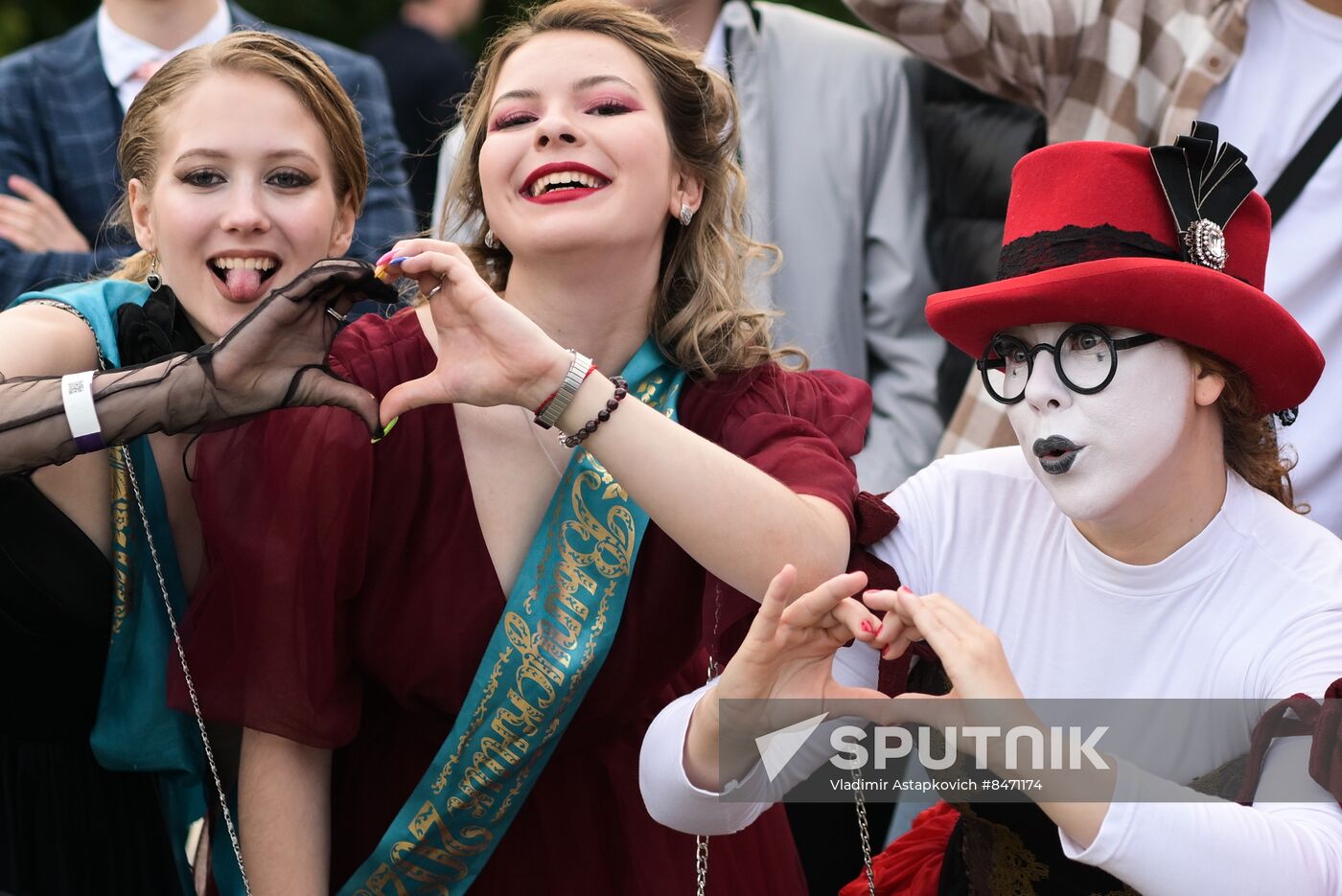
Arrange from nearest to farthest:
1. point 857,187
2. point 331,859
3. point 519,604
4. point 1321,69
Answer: point 519,604
point 331,859
point 1321,69
point 857,187

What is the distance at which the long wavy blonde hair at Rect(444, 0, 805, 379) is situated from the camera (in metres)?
2.64

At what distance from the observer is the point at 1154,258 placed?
87.4 inches

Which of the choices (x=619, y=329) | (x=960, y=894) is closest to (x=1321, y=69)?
(x=619, y=329)

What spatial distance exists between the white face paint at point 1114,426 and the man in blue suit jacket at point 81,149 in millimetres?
1777

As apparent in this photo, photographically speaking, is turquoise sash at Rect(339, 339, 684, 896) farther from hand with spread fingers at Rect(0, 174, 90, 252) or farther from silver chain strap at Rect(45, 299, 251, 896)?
hand with spread fingers at Rect(0, 174, 90, 252)

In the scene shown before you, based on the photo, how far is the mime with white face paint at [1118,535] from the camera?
2174 millimetres

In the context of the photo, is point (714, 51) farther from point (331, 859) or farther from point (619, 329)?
point (331, 859)

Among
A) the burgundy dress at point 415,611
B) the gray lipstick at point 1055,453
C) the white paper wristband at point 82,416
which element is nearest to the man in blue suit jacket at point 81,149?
the burgundy dress at point 415,611

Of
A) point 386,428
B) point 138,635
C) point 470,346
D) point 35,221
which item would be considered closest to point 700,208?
point 470,346

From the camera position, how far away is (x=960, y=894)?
2.46m

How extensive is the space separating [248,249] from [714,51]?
1644 millimetres

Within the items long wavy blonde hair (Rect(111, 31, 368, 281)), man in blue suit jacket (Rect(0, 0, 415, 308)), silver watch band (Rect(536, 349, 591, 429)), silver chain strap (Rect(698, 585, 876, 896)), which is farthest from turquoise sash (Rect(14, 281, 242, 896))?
man in blue suit jacket (Rect(0, 0, 415, 308))

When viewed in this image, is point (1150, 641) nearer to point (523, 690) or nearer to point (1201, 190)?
point (1201, 190)

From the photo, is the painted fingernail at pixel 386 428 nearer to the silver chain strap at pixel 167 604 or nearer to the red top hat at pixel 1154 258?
the silver chain strap at pixel 167 604
